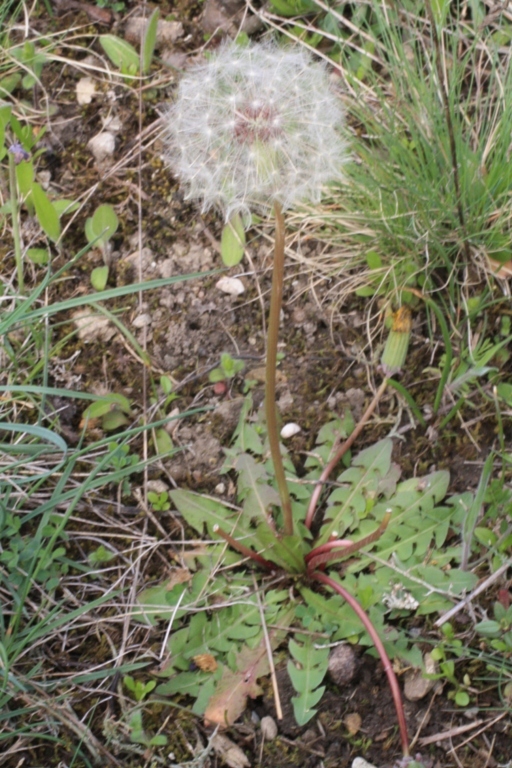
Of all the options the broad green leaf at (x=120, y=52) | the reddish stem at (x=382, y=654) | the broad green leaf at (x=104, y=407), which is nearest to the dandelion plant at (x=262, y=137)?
the reddish stem at (x=382, y=654)

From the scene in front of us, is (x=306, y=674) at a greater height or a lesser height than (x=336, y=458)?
lesser

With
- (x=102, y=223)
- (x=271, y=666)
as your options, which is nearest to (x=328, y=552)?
(x=271, y=666)

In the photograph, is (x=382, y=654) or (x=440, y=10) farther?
(x=440, y=10)

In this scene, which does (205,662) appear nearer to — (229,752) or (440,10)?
(229,752)

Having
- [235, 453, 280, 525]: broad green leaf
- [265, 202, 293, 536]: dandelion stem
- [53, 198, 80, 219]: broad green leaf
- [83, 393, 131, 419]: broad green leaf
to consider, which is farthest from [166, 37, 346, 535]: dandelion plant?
[53, 198, 80, 219]: broad green leaf

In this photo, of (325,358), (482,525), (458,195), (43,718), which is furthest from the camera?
(325,358)

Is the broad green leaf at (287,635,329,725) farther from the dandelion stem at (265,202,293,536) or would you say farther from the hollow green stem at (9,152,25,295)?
the hollow green stem at (9,152,25,295)

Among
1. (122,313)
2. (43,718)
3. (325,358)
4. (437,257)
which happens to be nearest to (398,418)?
(325,358)

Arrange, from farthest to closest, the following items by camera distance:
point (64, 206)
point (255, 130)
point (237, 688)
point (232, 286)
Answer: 1. point (64, 206)
2. point (232, 286)
3. point (237, 688)
4. point (255, 130)

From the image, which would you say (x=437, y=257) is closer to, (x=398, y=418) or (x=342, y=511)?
(x=398, y=418)
